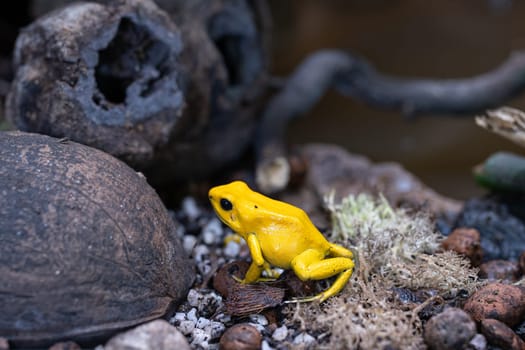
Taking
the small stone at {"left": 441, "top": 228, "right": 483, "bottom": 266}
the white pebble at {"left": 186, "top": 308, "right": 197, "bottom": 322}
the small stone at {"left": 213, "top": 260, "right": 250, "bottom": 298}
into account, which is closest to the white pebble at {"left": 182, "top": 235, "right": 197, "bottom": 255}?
the small stone at {"left": 213, "top": 260, "right": 250, "bottom": 298}

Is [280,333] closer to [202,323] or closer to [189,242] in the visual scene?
[202,323]

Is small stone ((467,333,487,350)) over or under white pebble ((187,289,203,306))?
over

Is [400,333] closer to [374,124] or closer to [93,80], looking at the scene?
[93,80]

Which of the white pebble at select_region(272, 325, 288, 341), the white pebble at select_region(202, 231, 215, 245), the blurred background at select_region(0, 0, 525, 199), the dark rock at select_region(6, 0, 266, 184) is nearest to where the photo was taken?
the white pebble at select_region(272, 325, 288, 341)

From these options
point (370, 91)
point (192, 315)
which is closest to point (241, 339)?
point (192, 315)

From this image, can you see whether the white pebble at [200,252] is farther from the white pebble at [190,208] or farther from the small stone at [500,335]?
the small stone at [500,335]

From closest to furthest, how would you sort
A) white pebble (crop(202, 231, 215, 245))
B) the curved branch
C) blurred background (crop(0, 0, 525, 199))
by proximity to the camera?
white pebble (crop(202, 231, 215, 245))
the curved branch
blurred background (crop(0, 0, 525, 199))

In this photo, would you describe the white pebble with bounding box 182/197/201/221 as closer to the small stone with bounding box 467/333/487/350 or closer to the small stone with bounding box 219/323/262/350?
the small stone with bounding box 219/323/262/350
